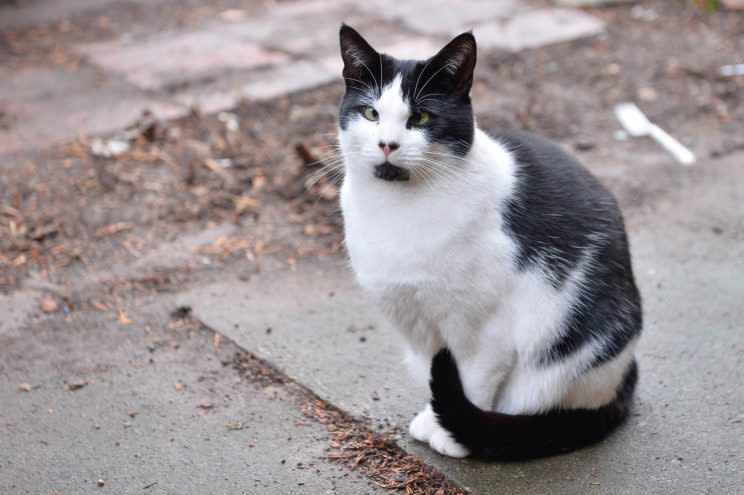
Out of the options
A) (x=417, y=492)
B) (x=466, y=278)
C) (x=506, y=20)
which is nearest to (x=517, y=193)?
(x=466, y=278)

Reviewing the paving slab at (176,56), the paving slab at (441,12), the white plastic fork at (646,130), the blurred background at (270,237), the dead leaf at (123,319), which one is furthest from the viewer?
the paving slab at (441,12)

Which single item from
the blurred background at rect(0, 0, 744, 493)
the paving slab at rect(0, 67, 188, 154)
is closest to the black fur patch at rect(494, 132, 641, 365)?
the blurred background at rect(0, 0, 744, 493)

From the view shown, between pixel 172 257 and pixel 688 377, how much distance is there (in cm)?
192

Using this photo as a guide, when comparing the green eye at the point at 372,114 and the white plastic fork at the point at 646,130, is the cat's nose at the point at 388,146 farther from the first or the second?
the white plastic fork at the point at 646,130

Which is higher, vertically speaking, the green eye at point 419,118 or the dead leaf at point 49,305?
the green eye at point 419,118

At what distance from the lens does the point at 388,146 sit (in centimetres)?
207

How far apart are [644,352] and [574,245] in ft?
2.42

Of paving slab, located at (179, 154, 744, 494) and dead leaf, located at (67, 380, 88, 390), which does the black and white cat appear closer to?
paving slab, located at (179, 154, 744, 494)

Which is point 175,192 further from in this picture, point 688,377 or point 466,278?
point 688,377

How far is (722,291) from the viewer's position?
10.2 feet

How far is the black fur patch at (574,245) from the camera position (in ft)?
7.23

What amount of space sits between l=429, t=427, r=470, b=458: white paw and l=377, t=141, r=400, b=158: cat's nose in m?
0.74

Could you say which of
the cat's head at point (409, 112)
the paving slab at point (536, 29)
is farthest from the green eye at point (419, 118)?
the paving slab at point (536, 29)

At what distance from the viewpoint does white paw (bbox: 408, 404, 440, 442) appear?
2.35 metres
